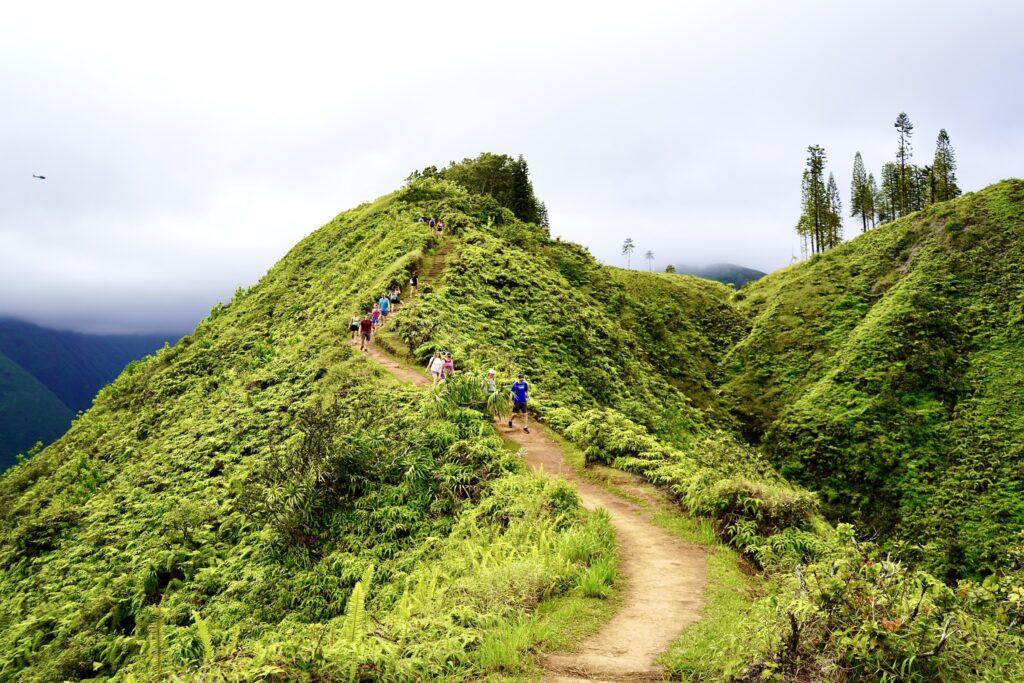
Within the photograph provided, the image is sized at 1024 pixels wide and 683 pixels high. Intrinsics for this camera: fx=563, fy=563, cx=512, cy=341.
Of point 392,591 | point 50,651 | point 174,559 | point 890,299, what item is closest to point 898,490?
point 890,299

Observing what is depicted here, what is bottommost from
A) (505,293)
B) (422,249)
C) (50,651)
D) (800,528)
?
(50,651)

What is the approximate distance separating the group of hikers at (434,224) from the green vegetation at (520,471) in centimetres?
103

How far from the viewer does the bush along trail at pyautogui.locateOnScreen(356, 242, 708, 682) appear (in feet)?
21.9

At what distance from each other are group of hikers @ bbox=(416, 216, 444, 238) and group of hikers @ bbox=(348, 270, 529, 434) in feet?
30.8

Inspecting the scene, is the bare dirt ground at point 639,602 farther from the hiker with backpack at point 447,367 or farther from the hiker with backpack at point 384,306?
the hiker with backpack at point 384,306

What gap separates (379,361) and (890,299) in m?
36.6

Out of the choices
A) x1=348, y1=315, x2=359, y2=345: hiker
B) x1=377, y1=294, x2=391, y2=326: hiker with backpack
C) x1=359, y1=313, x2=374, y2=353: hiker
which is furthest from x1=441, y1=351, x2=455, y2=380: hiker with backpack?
x1=377, y1=294, x2=391, y2=326: hiker with backpack

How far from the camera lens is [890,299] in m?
40.2

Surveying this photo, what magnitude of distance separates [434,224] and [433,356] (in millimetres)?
23591

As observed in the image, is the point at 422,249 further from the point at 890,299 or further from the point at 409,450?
the point at 890,299

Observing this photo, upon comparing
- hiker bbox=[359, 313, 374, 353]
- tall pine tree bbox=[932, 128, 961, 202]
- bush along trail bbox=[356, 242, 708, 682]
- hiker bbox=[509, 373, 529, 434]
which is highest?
tall pine tree bbox=[932, 128, 961, 202]

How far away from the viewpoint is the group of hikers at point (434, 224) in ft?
141

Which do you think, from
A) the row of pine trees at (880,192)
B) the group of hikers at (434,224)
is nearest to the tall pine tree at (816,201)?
the row of pine trees at (880,192)

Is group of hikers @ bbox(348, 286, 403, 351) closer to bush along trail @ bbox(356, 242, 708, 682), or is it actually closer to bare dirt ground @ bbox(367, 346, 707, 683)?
bush along trail @ bbox(356, 242, 708, 682)
